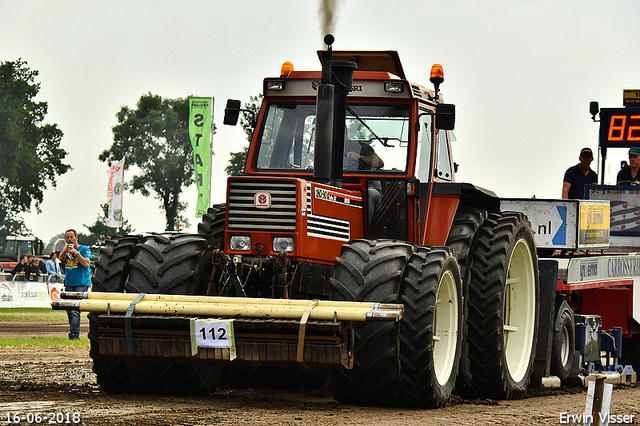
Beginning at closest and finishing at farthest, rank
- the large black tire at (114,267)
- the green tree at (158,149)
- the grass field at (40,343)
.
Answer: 1. the large black tire at (114,267)
2. the grass field at (40,343)
3. the green tree at (158,149)

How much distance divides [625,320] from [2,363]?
27.1 ft

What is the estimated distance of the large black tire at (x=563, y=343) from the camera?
1175 cm

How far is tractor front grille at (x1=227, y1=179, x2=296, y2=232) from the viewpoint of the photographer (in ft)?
27.7

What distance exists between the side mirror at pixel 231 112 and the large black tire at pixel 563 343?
456 centimetres

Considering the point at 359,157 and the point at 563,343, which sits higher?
the point at 359,157

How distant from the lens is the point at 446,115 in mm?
9570

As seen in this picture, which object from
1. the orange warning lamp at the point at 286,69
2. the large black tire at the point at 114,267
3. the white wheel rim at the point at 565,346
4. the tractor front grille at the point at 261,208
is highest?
the orange warning lamp at the point at 286,69

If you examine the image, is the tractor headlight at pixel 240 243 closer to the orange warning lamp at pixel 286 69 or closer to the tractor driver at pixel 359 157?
the tractor driver at pixel 359 157

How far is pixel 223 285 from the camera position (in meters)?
8.51

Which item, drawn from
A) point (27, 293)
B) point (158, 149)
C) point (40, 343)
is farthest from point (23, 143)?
point (40, 343)

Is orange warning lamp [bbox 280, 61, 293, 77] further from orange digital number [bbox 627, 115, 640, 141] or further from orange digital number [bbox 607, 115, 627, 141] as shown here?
orange digital number [bbox 627, 115, 640, 141]

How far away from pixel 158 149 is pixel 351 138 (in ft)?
237

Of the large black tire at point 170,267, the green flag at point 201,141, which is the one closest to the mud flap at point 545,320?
the large black tire at point 170,267

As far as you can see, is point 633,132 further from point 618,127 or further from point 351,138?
point 351,138
